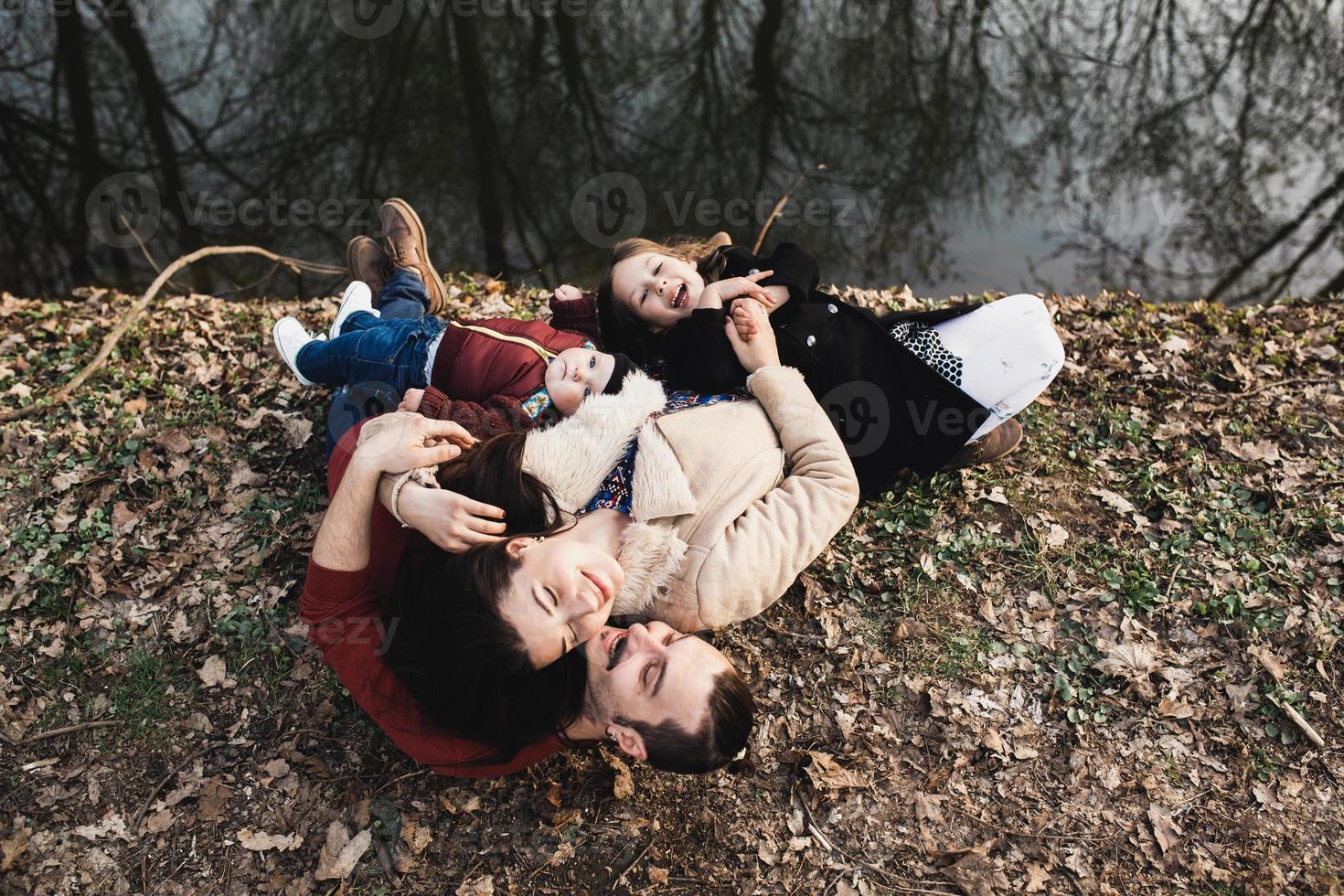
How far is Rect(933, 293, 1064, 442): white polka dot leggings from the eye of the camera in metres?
3.97

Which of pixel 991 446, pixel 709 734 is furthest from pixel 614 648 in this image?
pixel 991 446

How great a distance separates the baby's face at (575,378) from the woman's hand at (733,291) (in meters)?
0.58

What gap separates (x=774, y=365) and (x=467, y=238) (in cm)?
468

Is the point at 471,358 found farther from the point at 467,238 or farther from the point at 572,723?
the point at 467,238

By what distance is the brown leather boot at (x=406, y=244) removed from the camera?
560 centimetres

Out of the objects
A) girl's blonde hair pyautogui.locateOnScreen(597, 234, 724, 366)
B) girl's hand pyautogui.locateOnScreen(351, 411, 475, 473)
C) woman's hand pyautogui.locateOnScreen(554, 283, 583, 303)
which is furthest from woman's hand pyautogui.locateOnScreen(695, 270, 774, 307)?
girl's hand pyautogui.locateOnScreen(351, 411, 475, 473)

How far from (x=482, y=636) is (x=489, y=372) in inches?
58.7

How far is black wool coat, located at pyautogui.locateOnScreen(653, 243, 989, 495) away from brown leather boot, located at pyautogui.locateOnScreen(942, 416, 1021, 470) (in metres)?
0.55

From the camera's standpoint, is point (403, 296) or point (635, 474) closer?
point (635, 474)

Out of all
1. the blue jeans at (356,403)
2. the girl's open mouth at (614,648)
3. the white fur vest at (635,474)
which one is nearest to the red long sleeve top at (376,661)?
the girl's open mouth at (614,648)

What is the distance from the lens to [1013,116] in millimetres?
8703

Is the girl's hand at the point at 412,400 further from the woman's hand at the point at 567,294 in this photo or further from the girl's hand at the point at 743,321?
the girl's hand at the point at 743,321

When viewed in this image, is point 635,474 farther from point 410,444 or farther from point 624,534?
point 410,444

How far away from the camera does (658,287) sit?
409 cm
